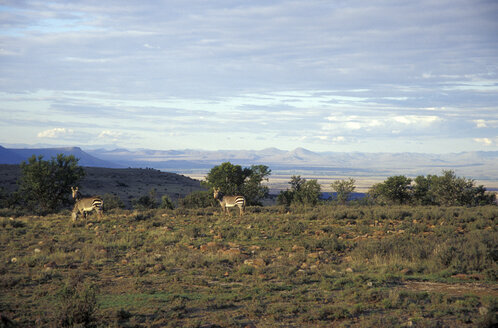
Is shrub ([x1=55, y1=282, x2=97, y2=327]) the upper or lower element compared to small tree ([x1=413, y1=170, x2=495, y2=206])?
lower

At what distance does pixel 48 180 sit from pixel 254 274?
28.4 metres

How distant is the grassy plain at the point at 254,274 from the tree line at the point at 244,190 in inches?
522

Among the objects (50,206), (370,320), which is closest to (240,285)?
(370,320)

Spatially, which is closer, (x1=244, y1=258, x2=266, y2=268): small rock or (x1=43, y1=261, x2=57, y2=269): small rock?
(x1=43, y1=261, x2=57, y2=269): small rock

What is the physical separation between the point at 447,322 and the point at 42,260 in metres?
13.4

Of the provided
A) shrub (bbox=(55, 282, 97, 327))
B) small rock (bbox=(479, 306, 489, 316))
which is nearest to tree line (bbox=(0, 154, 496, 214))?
small rock (bbox=(479, 306, 489, 316))

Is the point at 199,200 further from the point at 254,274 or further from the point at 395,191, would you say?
the point at 254,274

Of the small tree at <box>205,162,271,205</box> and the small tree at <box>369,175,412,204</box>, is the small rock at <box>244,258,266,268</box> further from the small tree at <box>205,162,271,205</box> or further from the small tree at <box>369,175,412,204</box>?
the small tree at <box>369,175,412,204</box>

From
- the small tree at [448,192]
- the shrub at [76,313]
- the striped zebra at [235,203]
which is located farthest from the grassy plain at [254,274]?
the small tree at [448,192]

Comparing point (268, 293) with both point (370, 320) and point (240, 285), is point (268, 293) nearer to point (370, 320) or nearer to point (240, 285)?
point (240, 285)

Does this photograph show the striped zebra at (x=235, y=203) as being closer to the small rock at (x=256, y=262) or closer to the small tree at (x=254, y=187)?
the small rock at (x=256, y=262)

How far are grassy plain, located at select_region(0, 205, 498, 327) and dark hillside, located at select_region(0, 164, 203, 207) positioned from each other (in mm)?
47938

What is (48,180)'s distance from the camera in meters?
34.8

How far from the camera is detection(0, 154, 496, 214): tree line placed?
115 ft
